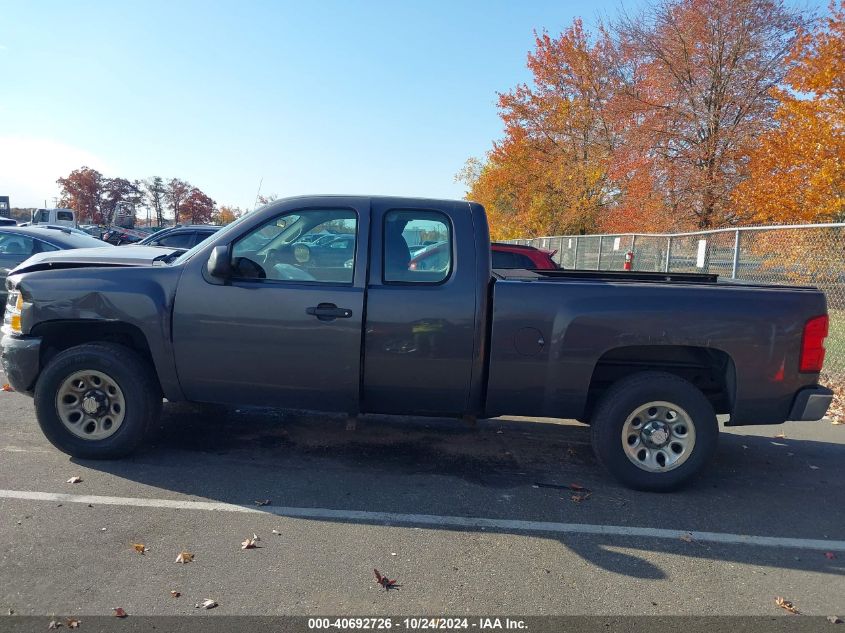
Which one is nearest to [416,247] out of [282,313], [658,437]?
[282,313]

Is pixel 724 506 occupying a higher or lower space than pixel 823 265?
lower

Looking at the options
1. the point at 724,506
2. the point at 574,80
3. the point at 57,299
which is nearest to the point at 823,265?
the point at 724,506

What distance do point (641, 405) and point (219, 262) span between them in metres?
3.15

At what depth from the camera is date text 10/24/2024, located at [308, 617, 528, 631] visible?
2.84 metres

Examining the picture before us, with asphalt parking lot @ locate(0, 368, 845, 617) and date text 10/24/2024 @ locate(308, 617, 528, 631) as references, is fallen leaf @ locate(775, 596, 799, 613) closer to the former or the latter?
asphalt parking lot @ locate(0, 368, 845, 617)

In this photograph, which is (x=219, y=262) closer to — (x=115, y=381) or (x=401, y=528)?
(x=115, y=381)

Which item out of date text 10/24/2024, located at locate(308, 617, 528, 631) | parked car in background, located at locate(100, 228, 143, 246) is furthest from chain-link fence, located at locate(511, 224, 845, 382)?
parked car in background, located at locate(100, 228, 143, 246)

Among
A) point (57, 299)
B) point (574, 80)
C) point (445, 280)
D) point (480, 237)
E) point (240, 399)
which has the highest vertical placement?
point (574, 80)

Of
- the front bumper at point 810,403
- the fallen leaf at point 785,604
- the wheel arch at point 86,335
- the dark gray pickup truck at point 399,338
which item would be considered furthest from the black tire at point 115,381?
the front bumper at point 810,403

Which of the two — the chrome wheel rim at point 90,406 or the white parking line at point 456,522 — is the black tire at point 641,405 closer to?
the white parking line at point 456,522

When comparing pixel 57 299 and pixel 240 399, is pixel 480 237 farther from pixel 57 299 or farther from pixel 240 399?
pixel 57 299

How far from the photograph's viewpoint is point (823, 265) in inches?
339

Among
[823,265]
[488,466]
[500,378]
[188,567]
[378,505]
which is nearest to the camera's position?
[188,567]

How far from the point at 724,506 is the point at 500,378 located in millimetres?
1797
